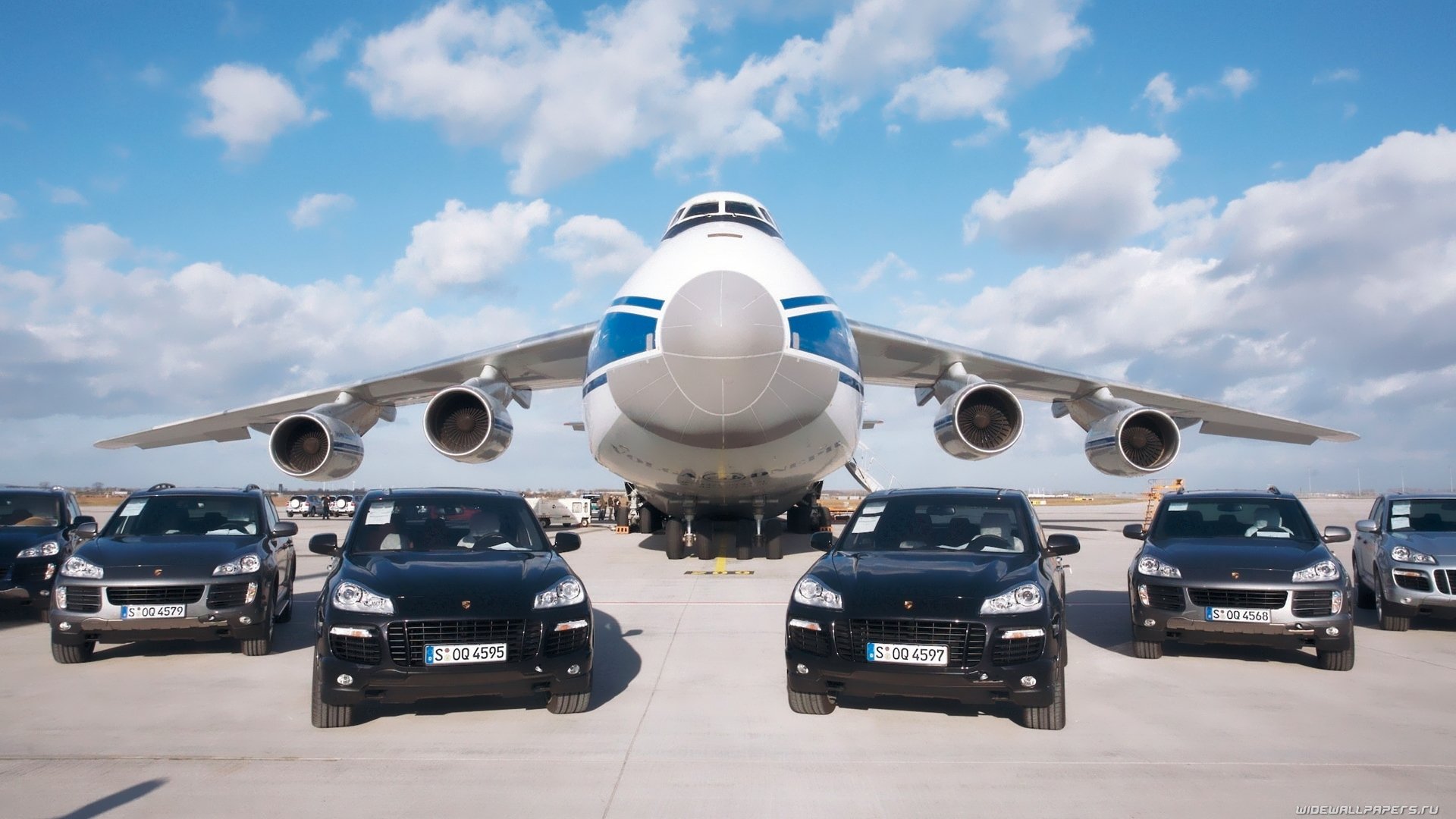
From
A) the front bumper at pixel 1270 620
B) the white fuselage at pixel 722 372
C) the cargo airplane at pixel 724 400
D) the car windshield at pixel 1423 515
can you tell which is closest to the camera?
the front bumper at pixel 1270 620

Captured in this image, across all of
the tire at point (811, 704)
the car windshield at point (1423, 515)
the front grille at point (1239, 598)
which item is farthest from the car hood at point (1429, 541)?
the tire at point (811, 704)

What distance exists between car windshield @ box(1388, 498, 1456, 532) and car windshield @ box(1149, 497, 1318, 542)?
241 centimetres

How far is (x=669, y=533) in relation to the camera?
587 inches

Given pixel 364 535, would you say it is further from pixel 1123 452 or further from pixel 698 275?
pixel 1123 452

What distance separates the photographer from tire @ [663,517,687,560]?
48.7ft

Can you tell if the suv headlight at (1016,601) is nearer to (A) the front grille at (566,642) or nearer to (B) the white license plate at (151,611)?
(A) the front grille at (566,642)

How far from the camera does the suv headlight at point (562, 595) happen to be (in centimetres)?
538

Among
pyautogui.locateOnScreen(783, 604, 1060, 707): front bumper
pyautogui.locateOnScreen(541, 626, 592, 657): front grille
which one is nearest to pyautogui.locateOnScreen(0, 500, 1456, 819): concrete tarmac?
pyautogui.locateOnScreen(783, 604, 1060, 707): front bumper

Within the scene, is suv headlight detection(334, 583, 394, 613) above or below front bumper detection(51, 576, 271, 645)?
above

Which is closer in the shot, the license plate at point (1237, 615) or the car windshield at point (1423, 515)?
the license plate at point (1237, 615)

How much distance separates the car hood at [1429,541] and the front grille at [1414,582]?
221mm

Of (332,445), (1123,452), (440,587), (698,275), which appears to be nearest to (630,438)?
(698,275)

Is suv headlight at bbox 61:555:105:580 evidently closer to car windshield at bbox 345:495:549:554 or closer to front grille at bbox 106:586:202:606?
front grille at bbox 106:586:202:606

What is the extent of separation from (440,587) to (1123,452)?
12.5 meters
